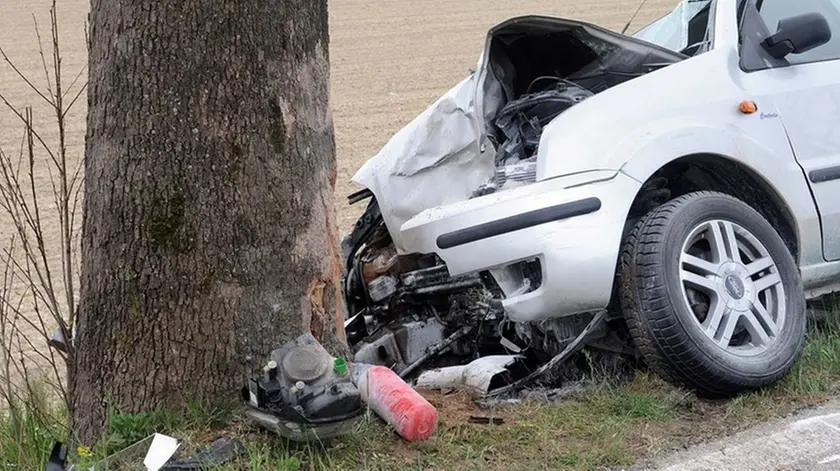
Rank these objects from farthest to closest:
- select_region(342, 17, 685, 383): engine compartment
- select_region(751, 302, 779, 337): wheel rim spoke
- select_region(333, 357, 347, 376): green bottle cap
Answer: select_region(342, 17, 685, 383): engine compartment → select_region(751, 302, 779, 337): wheel rim spoke → select_region(333, 357, 347, 376): green bottle cap

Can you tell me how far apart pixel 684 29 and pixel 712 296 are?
1.94m

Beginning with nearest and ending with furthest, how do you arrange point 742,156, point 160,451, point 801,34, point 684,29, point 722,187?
point 160,451
point 742,156
point 801,34
point 722,187
point 684,29

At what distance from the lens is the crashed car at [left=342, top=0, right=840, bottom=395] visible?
403 cm

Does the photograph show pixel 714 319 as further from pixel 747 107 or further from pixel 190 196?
pixel 190 196

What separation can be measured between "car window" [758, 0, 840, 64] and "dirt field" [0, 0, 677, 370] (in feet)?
18.5

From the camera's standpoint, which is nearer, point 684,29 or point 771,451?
point 771,451

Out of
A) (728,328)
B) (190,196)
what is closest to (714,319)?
(728,328)

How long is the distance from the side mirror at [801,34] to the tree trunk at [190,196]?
2316mm

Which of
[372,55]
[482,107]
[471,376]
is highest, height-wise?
[482,107]

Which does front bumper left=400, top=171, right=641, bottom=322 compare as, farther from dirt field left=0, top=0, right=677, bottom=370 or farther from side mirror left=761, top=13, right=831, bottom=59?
dirt field left=0, top=0, right=677, bottom=370

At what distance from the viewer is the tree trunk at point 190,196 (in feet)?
11.5

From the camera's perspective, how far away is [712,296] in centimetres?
417

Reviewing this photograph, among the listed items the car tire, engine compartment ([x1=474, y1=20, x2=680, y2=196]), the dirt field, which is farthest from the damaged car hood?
the dirt field

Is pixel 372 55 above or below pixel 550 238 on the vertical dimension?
below
